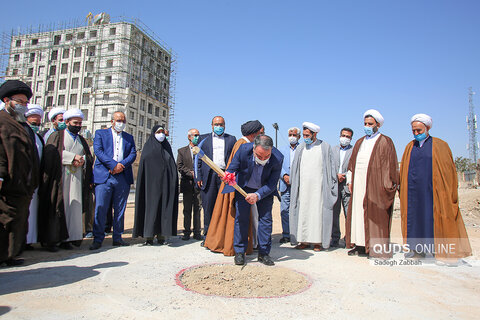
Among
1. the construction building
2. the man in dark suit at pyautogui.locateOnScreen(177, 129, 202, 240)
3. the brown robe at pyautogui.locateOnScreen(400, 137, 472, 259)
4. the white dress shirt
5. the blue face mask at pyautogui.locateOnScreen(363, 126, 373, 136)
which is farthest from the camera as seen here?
the construction building

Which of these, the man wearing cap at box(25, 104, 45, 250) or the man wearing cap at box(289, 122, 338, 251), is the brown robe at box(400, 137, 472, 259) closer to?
the man wearing cap at box(289, 122, 338, 251)

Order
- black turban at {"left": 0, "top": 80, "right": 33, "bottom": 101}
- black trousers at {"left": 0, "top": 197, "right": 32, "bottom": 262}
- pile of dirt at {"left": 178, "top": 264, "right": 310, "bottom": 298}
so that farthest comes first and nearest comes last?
black turban at {"left": 0, "top": 80, "right": 33, "bottom": 101}
black trousers at {"left": 0, "top": 197, "right": 32, "bottom": 262}
pile of dirt at {"left": 178, "top": 264, "right": 310, "bottom": 298}

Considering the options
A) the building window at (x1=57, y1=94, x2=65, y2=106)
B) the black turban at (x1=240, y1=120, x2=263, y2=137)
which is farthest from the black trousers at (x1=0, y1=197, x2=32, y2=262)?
the building window at (x1=57, y1=94, x2=65, y2=106)

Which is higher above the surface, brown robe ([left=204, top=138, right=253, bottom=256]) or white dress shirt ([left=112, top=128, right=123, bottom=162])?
white dress shirt ([left=112, top=128, right=123, bottom=162])

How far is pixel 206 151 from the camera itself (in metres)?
5.96

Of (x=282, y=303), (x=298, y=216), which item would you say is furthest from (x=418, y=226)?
(x=282, y=303)

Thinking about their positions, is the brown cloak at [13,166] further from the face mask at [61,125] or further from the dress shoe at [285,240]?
the dress shoe at [285,240]

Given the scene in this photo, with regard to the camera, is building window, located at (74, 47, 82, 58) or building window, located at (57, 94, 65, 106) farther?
Answer: building window, located at (74, 47, 82, 58)

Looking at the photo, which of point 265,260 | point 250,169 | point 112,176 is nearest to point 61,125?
point 112,176

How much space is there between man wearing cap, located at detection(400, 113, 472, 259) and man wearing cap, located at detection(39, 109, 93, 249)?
5016mm

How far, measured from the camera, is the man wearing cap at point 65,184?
15.8ft

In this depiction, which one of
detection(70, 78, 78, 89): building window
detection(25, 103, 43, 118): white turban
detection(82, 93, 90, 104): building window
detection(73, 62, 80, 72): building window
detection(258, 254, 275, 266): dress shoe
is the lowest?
detection(258, 254, 275, 266): dress shoe

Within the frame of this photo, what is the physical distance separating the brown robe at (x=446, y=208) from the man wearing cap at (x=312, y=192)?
1470 mm

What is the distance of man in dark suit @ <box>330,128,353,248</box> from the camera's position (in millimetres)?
5875
